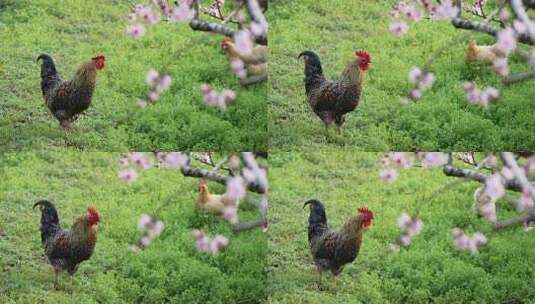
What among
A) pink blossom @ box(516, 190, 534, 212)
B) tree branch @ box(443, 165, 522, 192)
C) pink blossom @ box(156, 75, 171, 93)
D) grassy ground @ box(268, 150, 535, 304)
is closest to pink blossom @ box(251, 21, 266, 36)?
pink blossom @ box(156, 75, 171, 93)

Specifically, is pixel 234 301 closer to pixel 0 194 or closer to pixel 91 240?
pixel 91 240

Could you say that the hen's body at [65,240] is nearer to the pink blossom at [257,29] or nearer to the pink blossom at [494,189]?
the pink blossom at [257,29]

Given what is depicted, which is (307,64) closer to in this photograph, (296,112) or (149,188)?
(296,112)

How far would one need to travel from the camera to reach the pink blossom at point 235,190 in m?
3.98

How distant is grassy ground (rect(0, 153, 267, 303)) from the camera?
386cm

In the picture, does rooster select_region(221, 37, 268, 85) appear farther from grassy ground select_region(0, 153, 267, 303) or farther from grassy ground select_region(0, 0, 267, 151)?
grassy ground select_region(0, 153, 267, 303)

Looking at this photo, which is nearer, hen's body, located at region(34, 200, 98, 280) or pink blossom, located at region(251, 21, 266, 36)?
hen's body, located at region(34, 200, 98, 280)

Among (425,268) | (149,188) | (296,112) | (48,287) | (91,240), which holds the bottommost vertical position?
(48,287)

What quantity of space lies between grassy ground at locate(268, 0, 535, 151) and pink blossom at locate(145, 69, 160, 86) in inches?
19.3

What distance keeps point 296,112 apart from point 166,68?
584 millimetres

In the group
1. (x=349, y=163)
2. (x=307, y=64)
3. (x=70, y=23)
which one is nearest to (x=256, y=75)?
(x=307, y=64)

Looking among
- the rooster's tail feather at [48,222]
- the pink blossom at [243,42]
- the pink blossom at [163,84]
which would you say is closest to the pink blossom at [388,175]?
the pink blossom at [243,42]

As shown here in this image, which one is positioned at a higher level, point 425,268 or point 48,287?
point 425,268

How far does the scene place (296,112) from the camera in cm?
394
